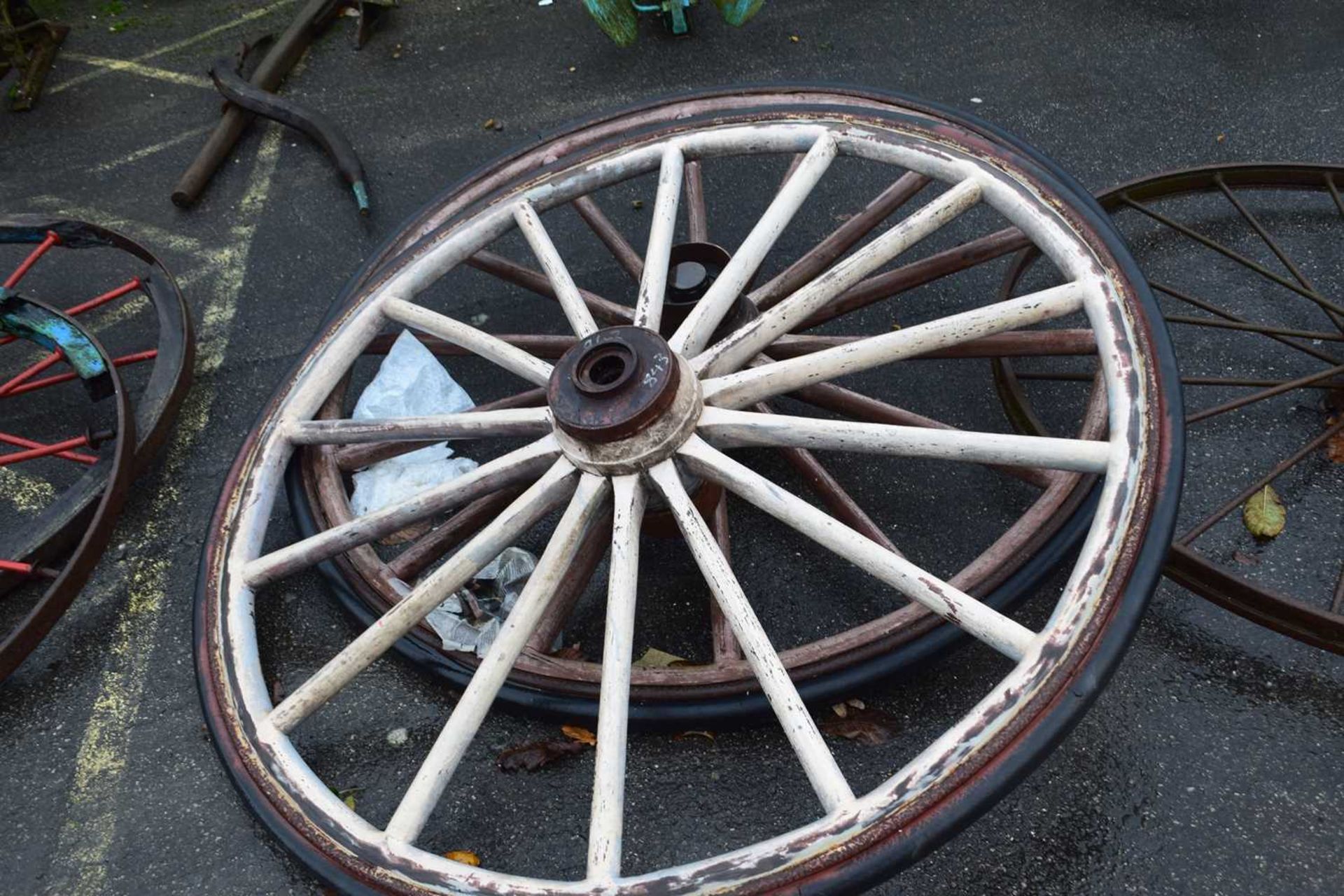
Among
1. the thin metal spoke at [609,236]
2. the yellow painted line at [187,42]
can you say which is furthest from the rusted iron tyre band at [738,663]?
the yellow painted line at [187,42]

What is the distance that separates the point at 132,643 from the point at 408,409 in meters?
1.11

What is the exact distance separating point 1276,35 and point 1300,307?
5.22 ft

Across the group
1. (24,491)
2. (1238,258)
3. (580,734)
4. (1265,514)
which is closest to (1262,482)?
(1265,514)

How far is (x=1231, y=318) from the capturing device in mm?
2943

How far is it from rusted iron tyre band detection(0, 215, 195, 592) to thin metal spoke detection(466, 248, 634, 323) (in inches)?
42.7

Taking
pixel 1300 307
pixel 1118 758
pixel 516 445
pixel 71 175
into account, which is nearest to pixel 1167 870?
pixel 1118 758

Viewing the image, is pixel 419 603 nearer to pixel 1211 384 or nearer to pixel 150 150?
pixel 1211 384

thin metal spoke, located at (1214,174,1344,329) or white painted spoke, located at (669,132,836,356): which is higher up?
white painted spoke, located at (669,132,836,356)

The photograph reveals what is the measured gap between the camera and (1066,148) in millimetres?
3707

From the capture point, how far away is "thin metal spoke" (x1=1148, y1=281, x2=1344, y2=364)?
2805mm

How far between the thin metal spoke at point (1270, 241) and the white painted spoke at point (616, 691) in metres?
2.18

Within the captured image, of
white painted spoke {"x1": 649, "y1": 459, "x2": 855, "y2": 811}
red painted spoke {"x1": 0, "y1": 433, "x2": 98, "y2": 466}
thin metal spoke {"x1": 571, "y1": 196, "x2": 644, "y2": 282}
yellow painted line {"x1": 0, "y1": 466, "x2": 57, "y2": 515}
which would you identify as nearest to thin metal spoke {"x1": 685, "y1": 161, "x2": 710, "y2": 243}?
thin metal spoke {"x1": 571, "y1": 196, "x2": 644, "y2": 282}

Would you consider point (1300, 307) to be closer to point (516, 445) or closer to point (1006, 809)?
point (1006, 809)

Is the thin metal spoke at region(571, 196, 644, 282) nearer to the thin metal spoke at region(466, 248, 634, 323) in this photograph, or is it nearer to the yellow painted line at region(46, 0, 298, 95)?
the thin metal spoke at region(466, 248, 634, 323)
